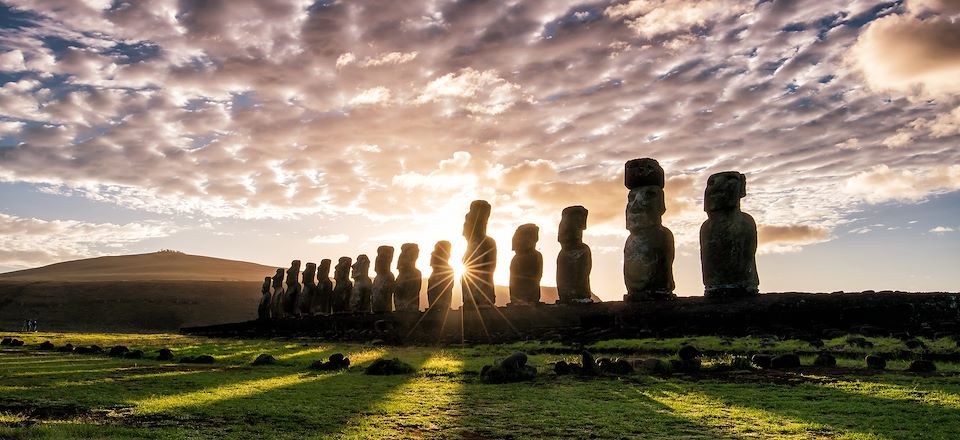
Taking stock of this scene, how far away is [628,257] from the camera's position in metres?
19.4

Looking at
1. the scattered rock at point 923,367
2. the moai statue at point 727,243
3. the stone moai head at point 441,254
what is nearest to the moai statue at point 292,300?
the stone moai head at point 441,254

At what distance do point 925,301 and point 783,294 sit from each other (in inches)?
112

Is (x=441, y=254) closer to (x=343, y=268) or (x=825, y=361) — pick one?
(x=343, y=268)

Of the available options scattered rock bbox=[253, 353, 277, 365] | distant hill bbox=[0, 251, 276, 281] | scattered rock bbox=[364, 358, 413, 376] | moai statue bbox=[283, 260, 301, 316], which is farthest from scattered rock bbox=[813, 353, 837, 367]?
distant hill bbox=[0, 251, 276, 281]


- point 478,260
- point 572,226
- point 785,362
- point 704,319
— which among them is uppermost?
point 572,226

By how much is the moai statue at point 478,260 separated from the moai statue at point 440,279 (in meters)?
1.54

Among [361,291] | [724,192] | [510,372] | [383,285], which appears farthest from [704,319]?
[361,291]

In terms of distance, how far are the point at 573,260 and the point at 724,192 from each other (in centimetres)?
561

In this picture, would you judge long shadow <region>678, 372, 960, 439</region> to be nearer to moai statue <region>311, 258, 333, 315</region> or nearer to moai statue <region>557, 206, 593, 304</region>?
moai statue <region>557, 206, 593, 304</region>

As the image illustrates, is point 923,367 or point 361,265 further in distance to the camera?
point 361,265

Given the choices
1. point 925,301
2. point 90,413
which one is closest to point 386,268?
point 925,301

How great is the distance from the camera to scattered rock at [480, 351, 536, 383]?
34.8 ft

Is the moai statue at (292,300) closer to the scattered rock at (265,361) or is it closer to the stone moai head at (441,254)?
the stone moai head at (441,254)

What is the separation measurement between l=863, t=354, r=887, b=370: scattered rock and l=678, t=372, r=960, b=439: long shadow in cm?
215
